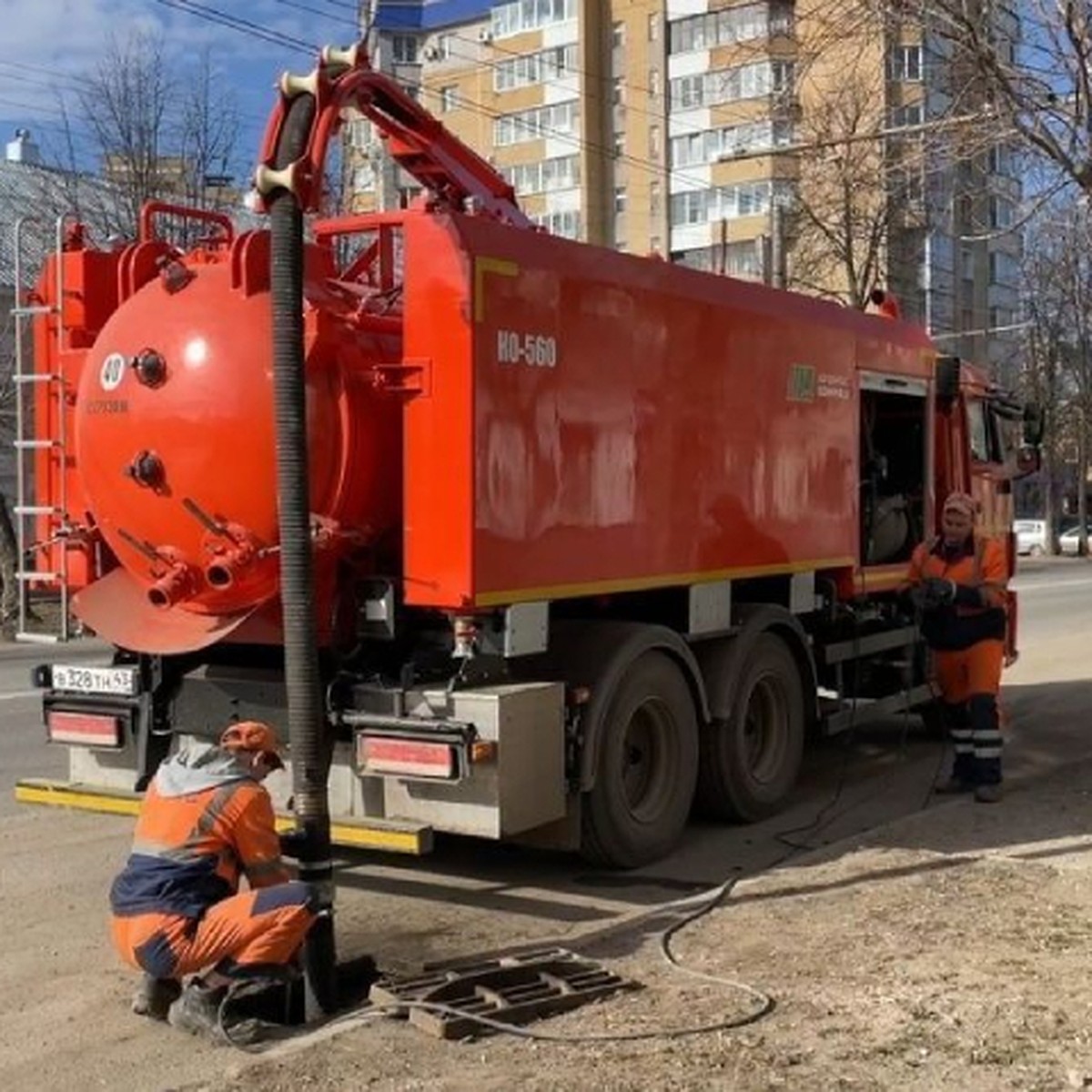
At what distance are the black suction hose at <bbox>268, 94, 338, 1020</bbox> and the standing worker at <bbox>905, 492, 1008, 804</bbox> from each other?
15.4ft

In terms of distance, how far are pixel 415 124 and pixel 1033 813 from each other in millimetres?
4835

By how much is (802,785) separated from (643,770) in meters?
2.34

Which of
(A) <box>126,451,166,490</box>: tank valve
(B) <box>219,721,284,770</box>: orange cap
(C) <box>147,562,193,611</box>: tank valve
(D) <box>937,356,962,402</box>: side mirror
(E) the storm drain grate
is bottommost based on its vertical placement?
(E) the storm drain grate

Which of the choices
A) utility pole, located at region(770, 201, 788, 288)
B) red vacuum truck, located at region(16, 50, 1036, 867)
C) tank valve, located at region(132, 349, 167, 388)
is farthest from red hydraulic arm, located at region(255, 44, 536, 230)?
utility pole, located at region(770, 201, 788, 288)

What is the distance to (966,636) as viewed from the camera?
9023 mm

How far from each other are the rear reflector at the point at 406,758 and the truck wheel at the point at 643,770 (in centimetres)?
98

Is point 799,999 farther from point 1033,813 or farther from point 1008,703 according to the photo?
point 1008,703

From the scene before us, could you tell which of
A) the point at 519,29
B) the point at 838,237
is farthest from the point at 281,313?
the point at 519,29

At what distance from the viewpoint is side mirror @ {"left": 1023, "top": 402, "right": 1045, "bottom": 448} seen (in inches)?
436

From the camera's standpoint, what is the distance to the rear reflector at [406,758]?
6.07 metres

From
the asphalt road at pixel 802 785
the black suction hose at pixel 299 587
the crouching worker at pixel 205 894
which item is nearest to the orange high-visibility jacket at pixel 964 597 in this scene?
the asphalt road at pixel 802 785

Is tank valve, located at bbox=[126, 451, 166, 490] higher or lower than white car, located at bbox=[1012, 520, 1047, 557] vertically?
higher

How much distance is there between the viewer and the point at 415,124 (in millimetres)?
Answer: 7426

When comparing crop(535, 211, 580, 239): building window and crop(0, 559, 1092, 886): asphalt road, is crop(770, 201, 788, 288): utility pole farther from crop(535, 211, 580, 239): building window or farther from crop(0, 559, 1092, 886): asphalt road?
crop(535, 211, 580, 239): building window
